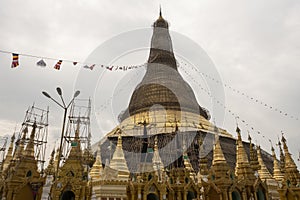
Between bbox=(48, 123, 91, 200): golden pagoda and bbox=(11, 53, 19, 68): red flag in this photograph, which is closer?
bbox=(11, 53, 19, 68): red flag

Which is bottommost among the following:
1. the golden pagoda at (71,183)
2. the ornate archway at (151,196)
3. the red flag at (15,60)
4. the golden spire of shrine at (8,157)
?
the ornate archway at (151,196)

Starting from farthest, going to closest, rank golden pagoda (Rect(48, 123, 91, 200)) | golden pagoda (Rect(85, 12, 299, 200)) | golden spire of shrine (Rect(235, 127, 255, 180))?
1. golden spire of shrine (Rect(235, 127, 255, 180))
2. golden pagoda (Rect(85, 12, 299, 200))
3. golden pagoda (Rect(48, 123, 91, 200))

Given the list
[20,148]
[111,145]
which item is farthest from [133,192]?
[111,145]

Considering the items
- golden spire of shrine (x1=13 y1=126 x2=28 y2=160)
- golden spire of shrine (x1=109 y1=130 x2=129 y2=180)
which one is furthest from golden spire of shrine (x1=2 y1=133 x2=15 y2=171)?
golden spire of shrine (x1=109 y1=130 x2=129 y2=180)

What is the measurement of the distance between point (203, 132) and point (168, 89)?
11224mm

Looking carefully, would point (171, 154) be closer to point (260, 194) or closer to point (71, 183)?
point (260, 194)

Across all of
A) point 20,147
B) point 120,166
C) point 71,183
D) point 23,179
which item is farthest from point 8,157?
point 120,166

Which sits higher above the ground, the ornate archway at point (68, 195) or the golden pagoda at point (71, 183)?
the golden pagoda at point (71, 183)

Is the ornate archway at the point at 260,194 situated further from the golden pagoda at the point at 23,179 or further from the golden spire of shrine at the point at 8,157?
the golden spire of shrine at the point at 8,157

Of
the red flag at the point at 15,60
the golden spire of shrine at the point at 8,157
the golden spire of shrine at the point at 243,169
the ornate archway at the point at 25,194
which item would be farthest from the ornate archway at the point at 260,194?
the golden spire of shrine at the point at 8,157

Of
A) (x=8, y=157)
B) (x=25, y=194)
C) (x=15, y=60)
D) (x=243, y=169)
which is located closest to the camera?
(x=15, y=60)

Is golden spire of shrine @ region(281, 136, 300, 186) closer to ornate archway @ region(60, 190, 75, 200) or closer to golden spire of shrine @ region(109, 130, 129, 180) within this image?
golden spire of shrine @ region(109, 130, 129, 180)

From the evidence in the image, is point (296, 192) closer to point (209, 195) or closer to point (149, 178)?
point (209, 195)

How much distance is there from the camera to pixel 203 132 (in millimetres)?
37750
